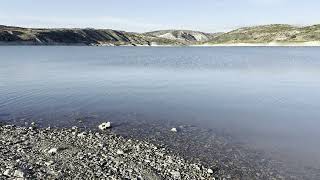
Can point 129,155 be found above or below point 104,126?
above

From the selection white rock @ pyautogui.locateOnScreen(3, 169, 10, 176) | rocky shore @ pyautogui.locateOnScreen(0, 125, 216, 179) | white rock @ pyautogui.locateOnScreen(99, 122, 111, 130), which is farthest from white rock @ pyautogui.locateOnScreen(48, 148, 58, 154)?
white rock @ pyautogui.locateOnScreen(99, 122, 111, 130)

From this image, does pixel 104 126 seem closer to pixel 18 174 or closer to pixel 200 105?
pixel 18 174

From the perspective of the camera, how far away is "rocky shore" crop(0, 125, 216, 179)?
1880 centimetres

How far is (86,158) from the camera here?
20.9 metres

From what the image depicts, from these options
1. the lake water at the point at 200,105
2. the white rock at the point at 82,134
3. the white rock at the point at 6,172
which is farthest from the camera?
the lake water at the point at 200,105

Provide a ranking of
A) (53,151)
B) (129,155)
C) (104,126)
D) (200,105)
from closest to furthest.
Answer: (129,155)
(53,151)
(104,126)
(200,105)

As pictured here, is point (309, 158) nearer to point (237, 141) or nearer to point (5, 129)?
point (237, 141)

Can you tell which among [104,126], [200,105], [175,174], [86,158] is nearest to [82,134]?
[104,126]

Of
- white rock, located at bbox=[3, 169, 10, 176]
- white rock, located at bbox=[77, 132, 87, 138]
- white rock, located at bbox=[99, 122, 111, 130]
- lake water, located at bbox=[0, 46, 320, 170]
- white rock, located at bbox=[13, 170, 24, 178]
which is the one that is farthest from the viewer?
white rock, located at bbox=[99, 122, 111, 130]

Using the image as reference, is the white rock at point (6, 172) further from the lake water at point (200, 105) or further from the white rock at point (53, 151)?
the lake water at point (200, 105)

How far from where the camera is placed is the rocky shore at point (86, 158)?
740 inches

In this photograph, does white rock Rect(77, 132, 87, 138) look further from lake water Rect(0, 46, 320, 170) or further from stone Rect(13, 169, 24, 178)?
stone Rect(13, 169, 24, 178)

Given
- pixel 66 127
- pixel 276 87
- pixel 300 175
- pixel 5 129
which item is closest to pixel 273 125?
pixel 300 175

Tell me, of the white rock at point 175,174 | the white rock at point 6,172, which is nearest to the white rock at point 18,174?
the white rock at point 6,172
